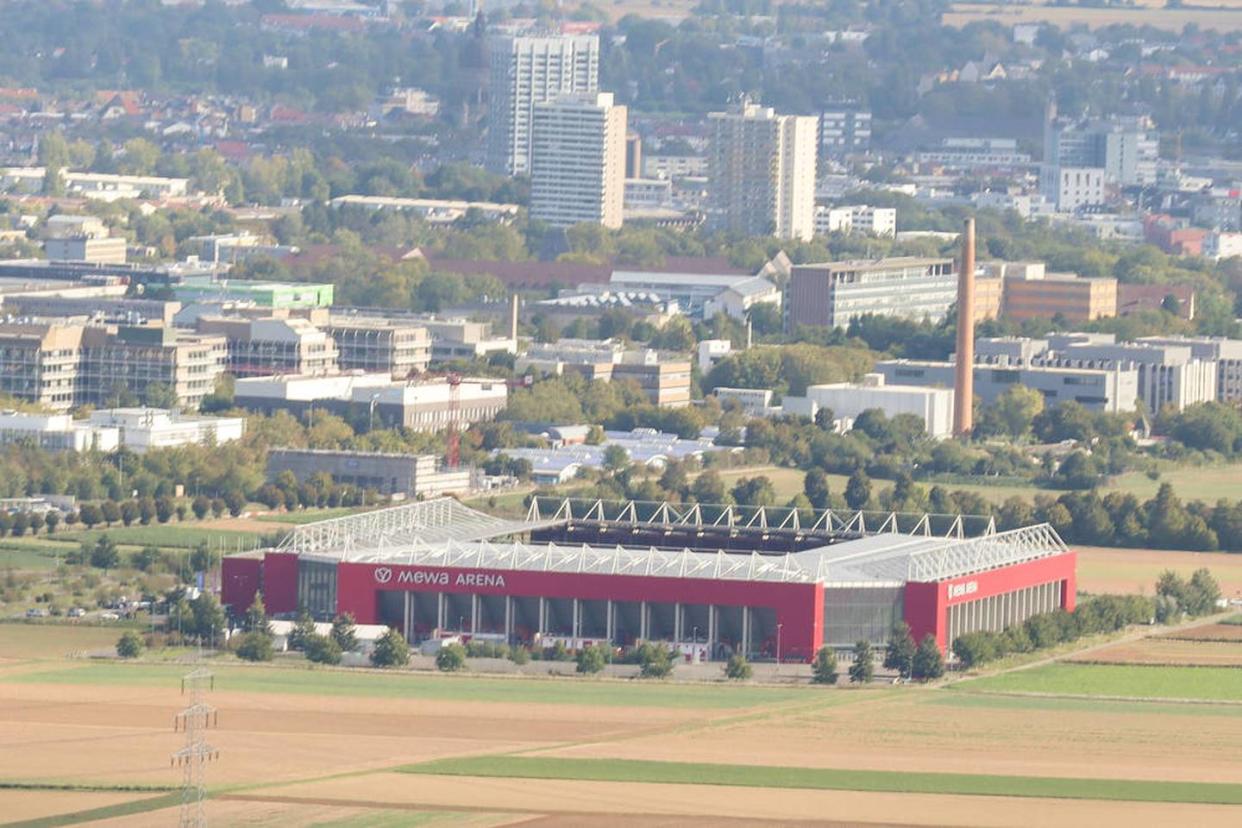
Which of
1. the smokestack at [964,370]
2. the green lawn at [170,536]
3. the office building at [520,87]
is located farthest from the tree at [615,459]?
the office building at [520,87]

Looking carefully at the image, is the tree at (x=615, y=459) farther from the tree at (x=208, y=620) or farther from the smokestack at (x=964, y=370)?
the tree at (x=208, y=620)

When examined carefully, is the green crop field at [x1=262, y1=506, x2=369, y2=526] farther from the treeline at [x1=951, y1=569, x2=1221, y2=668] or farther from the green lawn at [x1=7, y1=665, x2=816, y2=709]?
the green lawn at [x1=7, y1=665, x2=816, y2=709]

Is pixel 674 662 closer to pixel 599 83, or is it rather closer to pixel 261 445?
pixel 261 445

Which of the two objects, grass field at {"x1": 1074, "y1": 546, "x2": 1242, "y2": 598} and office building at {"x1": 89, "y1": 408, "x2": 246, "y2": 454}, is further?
office building at {"x1": 89, "y1": 408, "x2": 246, "y2": 454}

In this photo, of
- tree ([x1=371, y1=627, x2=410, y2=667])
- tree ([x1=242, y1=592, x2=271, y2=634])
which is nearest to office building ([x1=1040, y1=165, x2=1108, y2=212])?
tree ([x1=242, y1=592, x2=271, y2=634])

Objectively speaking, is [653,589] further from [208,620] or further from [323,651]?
[208,620]

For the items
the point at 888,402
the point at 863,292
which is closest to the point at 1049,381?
the point at 888,402
